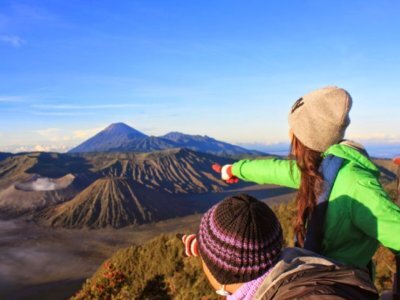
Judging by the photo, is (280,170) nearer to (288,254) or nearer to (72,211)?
(288,254)

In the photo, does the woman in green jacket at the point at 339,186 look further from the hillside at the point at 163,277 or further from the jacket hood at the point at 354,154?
the hillside at the point at 163,277

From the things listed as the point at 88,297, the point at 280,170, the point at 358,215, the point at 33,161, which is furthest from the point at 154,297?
the point at 33,161

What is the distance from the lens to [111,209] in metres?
76.4

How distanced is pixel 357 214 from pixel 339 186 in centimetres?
15

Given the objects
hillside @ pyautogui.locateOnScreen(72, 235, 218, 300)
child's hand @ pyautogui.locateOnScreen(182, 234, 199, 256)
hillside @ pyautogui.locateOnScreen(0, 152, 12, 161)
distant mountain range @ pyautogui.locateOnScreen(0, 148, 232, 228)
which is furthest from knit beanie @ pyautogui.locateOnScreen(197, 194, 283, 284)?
hillside @ pyautogui.locateOnScreen(0, 152, 12, 161)

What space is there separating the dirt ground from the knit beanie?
1245 inches

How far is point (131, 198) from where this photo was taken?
81.4 m

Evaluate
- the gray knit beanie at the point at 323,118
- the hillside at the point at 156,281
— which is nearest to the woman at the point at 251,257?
the gray knit beanie at the point at 323,118

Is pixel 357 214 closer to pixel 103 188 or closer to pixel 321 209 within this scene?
pixel 321 209

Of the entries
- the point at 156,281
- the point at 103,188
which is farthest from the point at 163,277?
the point at 103,188

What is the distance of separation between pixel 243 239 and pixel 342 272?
0.37m

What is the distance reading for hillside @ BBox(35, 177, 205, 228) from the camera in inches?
2916

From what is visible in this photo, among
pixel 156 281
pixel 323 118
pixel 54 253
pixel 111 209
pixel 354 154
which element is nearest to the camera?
pixel 354 154

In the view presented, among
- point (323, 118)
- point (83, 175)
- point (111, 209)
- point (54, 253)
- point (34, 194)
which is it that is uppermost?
point (323, 118)
